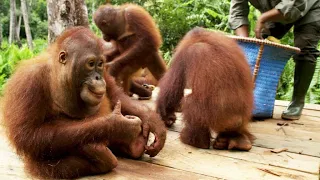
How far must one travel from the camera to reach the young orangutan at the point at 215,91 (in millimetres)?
2438

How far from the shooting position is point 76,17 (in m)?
3.82

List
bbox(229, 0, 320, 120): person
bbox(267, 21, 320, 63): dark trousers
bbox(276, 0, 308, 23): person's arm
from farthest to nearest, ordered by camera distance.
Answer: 1. bbox(267, 21, 320, 63): dark trousers
2. bbox(229, 0, 320, 120): person
3. bbox(276, 0, 308, 23): person's arm

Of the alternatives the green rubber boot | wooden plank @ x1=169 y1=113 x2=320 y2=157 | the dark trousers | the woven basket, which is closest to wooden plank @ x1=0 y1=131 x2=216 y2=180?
wooden plank @ x1=169 y1=113 x2=320 y2=157

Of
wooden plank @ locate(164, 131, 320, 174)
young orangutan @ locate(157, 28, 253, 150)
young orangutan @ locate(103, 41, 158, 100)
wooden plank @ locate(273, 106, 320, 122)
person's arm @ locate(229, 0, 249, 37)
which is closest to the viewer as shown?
wooden plank @ locate(164, 131, 320, 174)

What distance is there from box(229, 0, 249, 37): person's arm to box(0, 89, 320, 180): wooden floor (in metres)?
1.26

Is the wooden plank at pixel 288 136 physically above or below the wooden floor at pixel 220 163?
below

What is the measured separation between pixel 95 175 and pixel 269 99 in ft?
6.64

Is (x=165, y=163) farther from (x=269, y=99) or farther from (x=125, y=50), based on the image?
(x=125, y=50)

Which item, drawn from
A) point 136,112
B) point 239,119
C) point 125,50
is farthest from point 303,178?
point 125,50

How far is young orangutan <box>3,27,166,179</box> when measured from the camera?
1871 mm

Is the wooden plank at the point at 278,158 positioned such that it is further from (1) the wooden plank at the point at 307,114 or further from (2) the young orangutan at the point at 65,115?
(1) the wooden plank at the point at 307,114

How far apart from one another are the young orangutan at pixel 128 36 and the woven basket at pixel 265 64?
3.49 feet

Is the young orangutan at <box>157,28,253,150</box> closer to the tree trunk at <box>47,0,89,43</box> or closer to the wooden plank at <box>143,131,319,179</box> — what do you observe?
the wooden plank at <box>143,131,319,179</box>

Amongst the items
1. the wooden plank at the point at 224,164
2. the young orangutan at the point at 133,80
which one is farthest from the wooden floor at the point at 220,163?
the young orangutan at the point at 133,80
